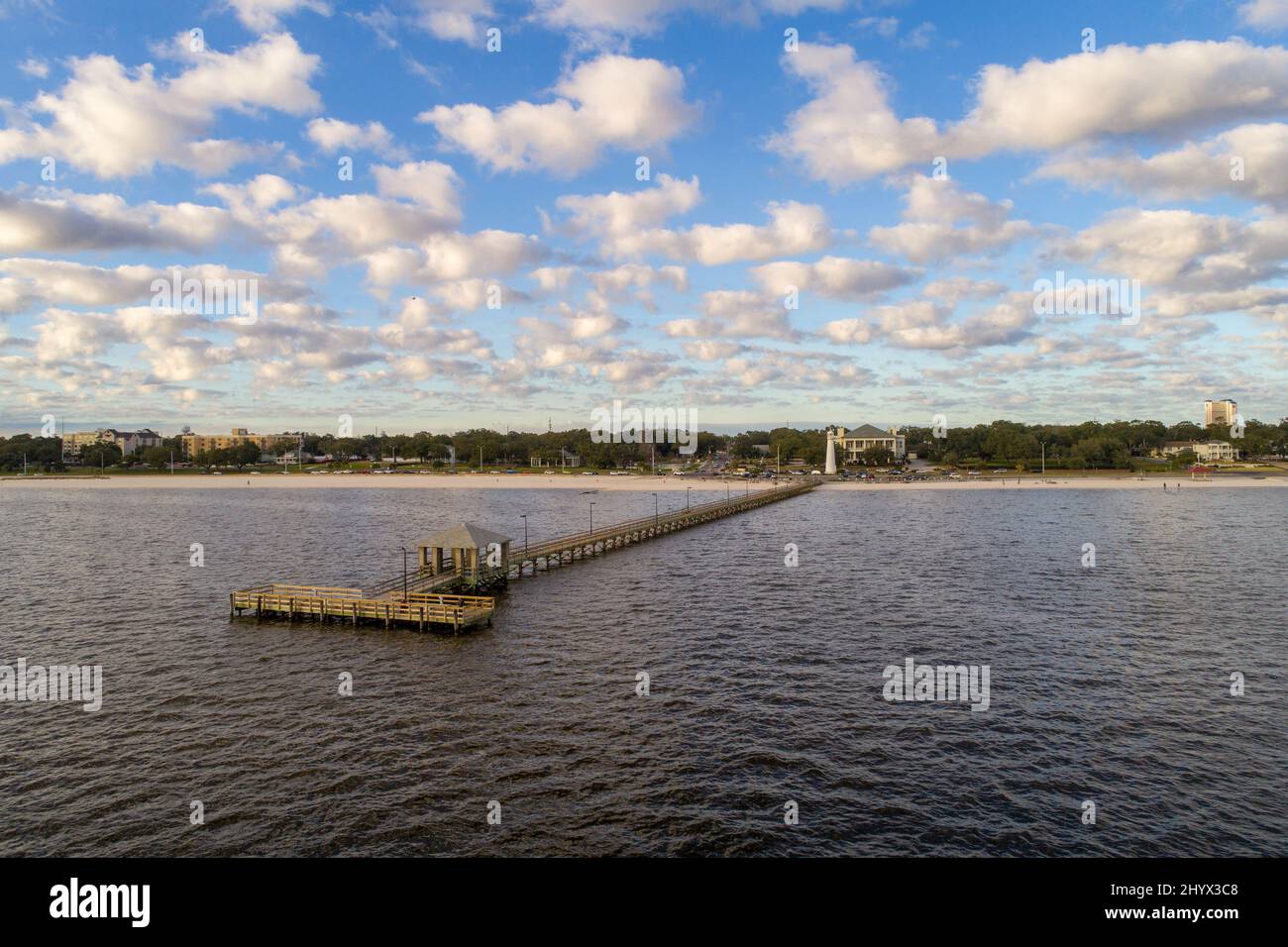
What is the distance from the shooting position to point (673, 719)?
26.4 m

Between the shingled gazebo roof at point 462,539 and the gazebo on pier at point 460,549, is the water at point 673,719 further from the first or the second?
the shingled gazebo roof at point 462,539

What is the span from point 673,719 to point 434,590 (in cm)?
2297

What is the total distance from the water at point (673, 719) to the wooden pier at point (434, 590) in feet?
4.23

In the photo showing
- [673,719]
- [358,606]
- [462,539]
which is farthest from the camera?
[462,539]

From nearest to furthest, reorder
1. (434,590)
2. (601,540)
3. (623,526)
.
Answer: (434,590) < (601,540) < (623,526)

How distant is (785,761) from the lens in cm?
2298

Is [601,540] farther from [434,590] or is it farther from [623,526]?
[434,590]

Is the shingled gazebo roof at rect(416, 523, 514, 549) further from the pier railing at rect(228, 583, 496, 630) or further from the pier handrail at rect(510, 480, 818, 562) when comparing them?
the pier handrail at rect(510, 480, 818, 562)

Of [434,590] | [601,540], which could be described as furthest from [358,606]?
[601,540]

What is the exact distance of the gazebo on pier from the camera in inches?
1903

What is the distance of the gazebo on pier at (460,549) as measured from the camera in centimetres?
4834

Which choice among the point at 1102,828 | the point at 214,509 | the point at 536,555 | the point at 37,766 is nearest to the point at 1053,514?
the point at 536,555

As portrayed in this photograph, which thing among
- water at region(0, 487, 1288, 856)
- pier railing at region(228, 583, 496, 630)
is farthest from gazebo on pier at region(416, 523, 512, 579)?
pier railing at region(228, 583, 496, 630)
